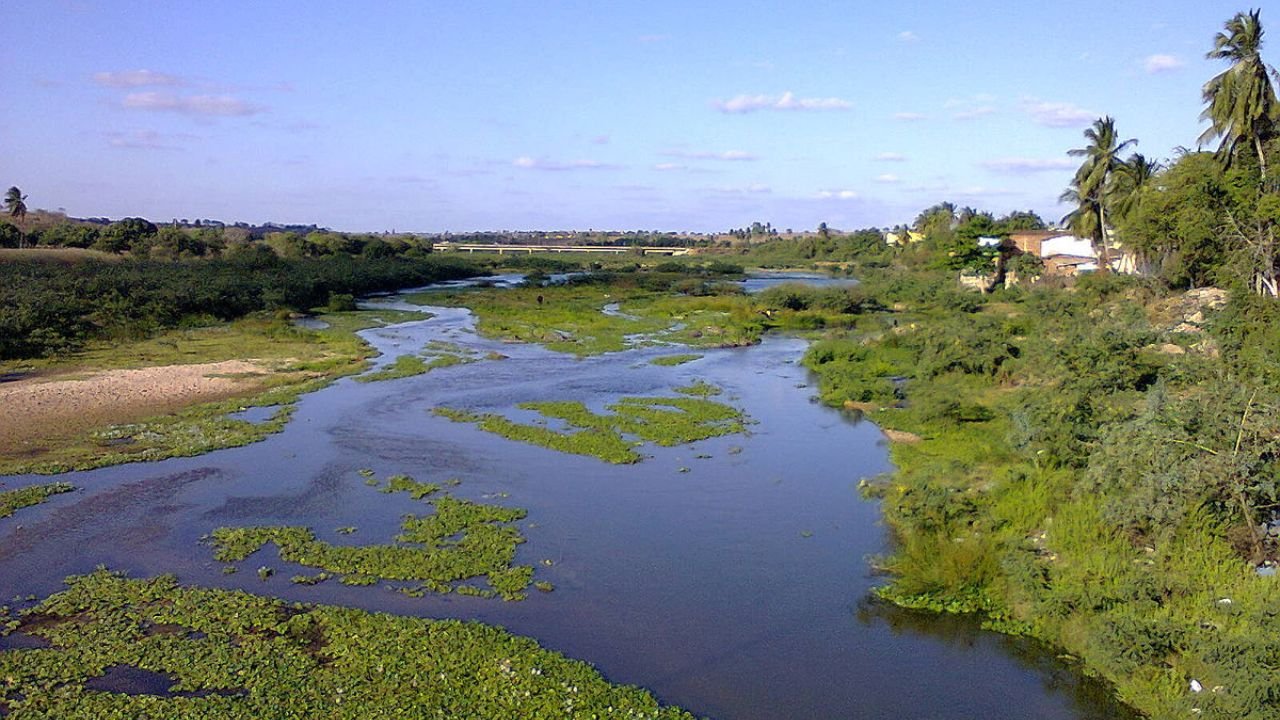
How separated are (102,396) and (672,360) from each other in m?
19.8

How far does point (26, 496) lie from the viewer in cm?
1708

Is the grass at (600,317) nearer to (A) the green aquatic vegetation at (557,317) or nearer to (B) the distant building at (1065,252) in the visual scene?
(A) the green aquatic vegetation at (557,317)

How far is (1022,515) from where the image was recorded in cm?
1508

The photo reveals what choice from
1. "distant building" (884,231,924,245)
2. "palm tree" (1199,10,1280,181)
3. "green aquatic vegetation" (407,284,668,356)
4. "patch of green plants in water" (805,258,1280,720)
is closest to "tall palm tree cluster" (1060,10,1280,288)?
"palm tree" (1199,10,1280,181)

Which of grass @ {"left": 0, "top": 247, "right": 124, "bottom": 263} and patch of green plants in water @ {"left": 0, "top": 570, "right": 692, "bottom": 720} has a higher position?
grass @ {"left": 0, "top": 247, "right": 124, "bottom": 263}

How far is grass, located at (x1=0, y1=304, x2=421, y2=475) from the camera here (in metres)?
20.4

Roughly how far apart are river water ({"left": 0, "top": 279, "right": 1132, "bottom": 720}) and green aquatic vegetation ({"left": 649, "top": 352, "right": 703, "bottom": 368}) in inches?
375

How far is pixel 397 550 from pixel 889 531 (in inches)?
338

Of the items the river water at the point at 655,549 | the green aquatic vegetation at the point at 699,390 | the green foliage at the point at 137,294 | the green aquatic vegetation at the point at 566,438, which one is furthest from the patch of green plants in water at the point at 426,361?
the green foliage at the point at 137,294

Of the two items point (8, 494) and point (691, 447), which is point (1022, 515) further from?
point (8, 494)

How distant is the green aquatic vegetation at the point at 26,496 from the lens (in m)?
16.5

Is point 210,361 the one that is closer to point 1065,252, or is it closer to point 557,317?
point 557,317

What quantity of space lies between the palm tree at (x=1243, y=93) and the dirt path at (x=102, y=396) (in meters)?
34.2

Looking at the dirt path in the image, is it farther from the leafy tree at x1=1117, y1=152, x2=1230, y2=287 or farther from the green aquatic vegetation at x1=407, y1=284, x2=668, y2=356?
A: the leafy tree at x1=1117, y1=152, x2=1230, y2=287
